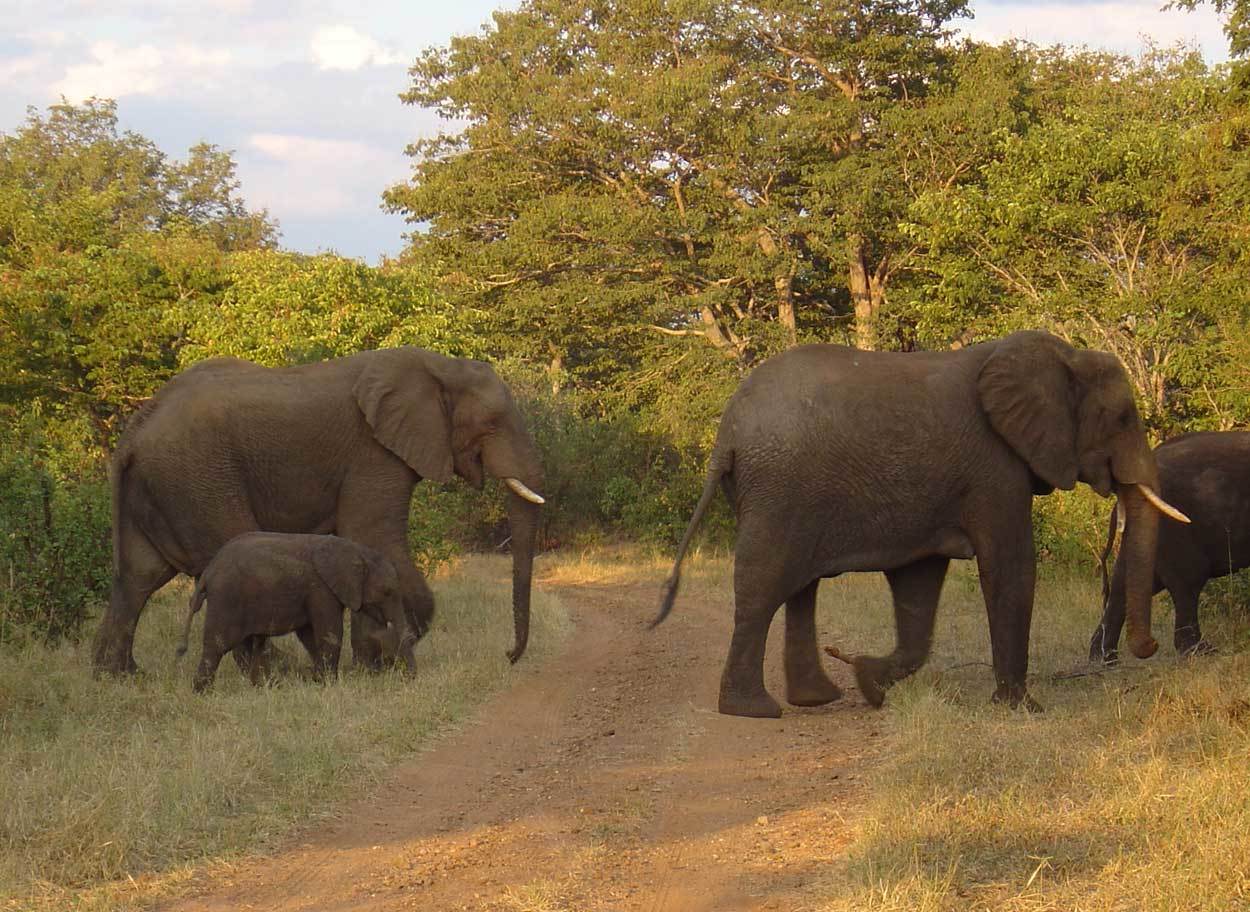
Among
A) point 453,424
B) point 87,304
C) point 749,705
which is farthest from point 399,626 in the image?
point 87,304

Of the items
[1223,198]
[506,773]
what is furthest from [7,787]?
[1223,198]

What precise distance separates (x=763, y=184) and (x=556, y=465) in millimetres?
6549

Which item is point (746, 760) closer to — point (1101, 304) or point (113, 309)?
point (1101, 304)

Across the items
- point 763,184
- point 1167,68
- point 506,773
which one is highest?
point 1167,68

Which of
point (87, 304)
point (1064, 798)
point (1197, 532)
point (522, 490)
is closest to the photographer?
→ point (1064, 798)

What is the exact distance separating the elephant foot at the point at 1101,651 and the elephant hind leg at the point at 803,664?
90.8 inches

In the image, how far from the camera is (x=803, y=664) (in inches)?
377

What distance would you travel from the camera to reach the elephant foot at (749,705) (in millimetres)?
9320

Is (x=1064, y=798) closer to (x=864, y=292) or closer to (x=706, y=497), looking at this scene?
(x=706, y=497)

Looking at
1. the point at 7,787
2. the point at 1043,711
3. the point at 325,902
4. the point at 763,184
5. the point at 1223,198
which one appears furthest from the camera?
the point at 763,184

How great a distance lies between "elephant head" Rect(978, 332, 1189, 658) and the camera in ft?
30.2

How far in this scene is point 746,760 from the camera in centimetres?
795

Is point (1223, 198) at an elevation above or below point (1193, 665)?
above

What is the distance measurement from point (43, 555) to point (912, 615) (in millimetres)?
7130
